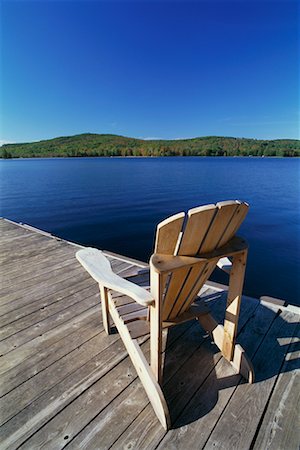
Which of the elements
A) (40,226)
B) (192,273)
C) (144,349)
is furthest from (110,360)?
(40,226)

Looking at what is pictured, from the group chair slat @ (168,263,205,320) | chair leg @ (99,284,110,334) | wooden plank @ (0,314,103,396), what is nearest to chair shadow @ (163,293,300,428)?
chair slat @ (168,263,205,320)

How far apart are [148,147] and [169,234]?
227 ft

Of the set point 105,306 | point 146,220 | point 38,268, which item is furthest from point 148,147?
point 105,306

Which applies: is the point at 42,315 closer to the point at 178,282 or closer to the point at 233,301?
the point at 178,282

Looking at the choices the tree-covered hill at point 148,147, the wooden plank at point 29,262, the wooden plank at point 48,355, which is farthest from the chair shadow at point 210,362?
the tree-covered hill at point 148,147

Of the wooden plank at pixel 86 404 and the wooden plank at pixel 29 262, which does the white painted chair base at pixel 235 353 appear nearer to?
the wooden plank at pixel 86 404

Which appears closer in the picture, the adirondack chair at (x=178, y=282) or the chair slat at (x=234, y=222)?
the adirondack chair at (x=178, y=282)

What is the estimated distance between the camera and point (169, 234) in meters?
1.06

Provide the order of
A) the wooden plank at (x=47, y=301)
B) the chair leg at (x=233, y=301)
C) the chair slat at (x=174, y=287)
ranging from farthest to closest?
the wooden plank at (x=47, y=301) → the chair leg at (x=233, y=301) → the chair slat at (x=174, y=287)

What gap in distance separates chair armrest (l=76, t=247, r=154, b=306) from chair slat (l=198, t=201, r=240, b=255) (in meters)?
0.36

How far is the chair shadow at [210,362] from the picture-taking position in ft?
4.28

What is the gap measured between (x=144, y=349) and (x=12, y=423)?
0.83 meters

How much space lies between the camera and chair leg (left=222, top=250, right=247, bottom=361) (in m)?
1.36

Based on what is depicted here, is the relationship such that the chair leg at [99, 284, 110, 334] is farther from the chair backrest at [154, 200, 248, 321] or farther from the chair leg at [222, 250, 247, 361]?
the chair leg at [222, 250, 247, 361]
